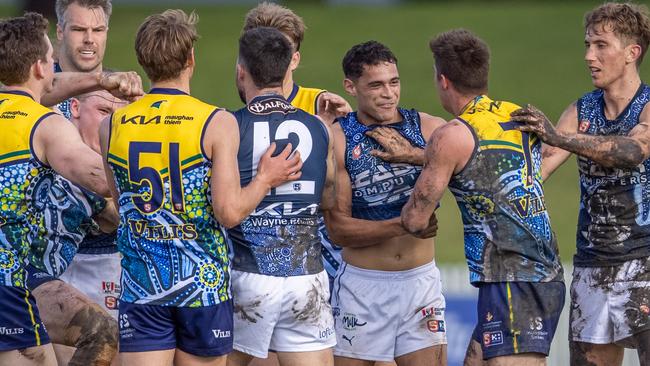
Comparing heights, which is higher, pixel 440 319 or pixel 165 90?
pixel 165 90

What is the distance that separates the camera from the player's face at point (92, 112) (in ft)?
29.8

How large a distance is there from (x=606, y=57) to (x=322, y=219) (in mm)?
2425

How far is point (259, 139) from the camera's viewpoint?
24.4 ft

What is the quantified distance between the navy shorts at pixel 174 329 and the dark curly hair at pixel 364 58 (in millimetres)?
2115

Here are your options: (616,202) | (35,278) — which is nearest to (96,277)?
(35,278)

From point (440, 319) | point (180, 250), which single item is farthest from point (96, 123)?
point (440, 319)

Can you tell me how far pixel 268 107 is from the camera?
745 centimetres

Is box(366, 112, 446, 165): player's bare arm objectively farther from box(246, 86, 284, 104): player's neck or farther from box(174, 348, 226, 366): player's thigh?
box(174, 348, 226, 366): player's thigh

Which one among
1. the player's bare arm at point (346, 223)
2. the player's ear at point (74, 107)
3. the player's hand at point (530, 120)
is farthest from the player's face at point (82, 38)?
the player's hand at point (530, 120)

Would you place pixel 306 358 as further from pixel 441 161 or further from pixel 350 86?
pixel 350 86

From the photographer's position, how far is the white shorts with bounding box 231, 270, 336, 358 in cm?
745

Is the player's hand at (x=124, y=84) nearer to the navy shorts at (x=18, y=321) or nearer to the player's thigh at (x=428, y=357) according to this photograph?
the navy shorts at (x=18, y=321)

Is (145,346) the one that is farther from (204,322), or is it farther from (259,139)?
(259,139)

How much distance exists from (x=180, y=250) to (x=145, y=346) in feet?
2.00
